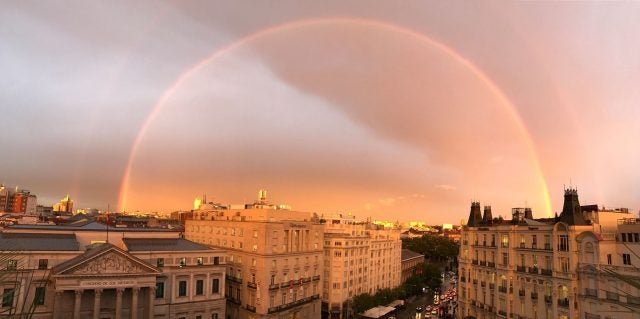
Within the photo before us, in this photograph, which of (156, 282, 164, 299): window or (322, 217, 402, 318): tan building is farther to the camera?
(322, 217, 402, 318): tan building

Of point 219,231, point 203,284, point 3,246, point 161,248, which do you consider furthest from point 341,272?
point 3,246

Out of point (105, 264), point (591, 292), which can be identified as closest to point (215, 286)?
point (105, 264)

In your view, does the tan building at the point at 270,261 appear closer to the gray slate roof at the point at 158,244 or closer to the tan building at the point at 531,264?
the gray slate roof at the point at 158,244

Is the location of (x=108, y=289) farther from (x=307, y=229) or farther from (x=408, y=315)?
(x=408, y=315)

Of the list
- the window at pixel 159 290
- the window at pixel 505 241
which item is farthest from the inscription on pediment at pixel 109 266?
the window at pixel 505 241

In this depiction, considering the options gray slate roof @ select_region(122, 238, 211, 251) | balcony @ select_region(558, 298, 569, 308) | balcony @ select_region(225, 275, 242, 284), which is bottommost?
balcony @ select_region(225, 275, 242, 284)

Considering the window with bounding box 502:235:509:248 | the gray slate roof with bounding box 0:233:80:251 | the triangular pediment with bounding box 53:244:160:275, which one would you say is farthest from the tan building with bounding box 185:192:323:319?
the window with bounding box 502:235:509:248

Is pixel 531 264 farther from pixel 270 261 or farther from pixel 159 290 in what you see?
pixel 159 290

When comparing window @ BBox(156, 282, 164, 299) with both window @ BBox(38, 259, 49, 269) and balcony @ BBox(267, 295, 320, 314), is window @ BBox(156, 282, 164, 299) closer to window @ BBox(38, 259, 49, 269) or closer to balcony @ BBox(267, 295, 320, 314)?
window @ BBox(38, 259, 49, 269)
